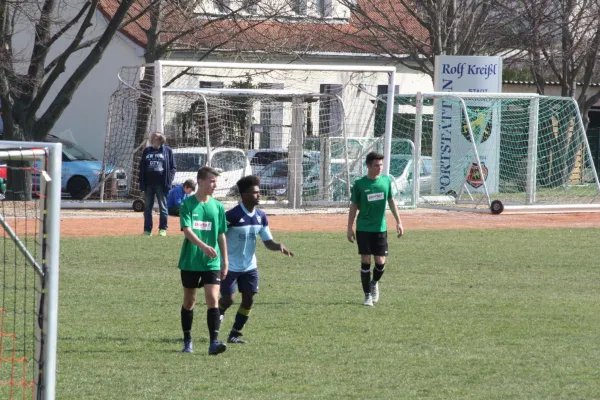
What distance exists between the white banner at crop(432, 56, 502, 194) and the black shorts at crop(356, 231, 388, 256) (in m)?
14.6

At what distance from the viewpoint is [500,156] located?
A: 28.0 metres

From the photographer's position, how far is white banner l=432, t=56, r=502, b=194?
26562 mm

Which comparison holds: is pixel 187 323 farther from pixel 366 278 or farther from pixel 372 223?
pixel 372 223

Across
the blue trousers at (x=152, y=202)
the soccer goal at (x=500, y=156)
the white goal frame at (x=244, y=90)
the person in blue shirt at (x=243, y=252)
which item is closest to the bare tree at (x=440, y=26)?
the soccer goal at (x=500, y=156)

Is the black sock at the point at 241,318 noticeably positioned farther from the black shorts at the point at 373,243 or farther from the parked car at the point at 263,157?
the parked car at the point at 263,157

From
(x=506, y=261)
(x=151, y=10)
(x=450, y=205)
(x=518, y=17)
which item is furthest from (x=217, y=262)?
(x=518, y=17)

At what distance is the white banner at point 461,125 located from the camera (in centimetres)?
2656

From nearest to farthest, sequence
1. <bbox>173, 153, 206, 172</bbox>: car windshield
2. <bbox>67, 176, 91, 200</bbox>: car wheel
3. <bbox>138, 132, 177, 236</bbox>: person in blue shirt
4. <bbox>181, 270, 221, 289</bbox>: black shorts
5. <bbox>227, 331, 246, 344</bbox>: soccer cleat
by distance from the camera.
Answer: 1. <bbox>181, 270, 221, 289</bbox>: black shorts
2. <bbox>227, 331, 246, 344</bbox>: soccer cleat
3. <bbox>138, 132, 177, 236</bbox>: person in blue shirt
4. <bbox>173, 153, 206, 172</bbox>: car windshield
5. <bbox>67, 176, 91, 200</bbox>: car wheel

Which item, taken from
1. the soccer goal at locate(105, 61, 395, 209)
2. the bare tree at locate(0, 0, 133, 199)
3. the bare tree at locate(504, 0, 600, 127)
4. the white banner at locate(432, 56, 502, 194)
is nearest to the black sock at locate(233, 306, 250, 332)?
the soccer goal at locate(105, 61, 395, 209)

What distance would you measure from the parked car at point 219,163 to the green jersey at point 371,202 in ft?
41.4

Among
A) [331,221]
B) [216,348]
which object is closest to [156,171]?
[331,221]

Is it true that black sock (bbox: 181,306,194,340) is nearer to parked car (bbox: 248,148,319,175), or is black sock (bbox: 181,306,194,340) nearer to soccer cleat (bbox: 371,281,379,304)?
soccer cleat (bbox: 371,281,379,304)

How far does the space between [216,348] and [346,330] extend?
65.6 inches

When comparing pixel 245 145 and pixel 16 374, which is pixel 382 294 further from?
pixel 245 145
